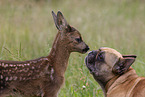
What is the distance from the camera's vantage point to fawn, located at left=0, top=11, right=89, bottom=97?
5465 mm

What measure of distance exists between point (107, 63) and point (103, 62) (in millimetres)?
82

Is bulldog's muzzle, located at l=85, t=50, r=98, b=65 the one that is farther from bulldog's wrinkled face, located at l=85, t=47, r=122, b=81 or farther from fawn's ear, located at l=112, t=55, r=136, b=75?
fawn's ear, located at l=112, t=55, r=136, b=75

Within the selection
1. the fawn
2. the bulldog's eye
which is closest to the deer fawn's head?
the fawn

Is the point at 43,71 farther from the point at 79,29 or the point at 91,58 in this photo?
the point at 79,29

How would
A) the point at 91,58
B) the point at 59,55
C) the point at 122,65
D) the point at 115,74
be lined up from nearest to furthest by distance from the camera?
the point at 122,65 → the point at 115,74 → the point at 91,58 → the point at 59,55

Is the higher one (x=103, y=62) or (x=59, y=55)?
(x=59, y=55)

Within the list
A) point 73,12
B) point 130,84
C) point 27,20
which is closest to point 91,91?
point 130,84

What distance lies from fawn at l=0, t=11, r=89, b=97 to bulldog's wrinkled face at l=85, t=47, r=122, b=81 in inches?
18.0

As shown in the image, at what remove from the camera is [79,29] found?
36.7ft

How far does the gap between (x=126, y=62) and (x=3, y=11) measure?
8114 millimetres

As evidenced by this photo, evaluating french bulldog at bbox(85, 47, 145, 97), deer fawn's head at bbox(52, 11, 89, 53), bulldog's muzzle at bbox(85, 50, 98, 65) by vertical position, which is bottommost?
french bulldog at bbox(85, 47, 145, 97)

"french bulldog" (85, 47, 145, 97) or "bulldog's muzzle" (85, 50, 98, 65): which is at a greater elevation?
"bulldog's muzzle" (85, 50, 98, 65)

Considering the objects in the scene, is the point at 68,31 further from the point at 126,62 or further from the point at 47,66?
the point at 126,62

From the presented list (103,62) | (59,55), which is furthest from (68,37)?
(103,62)
